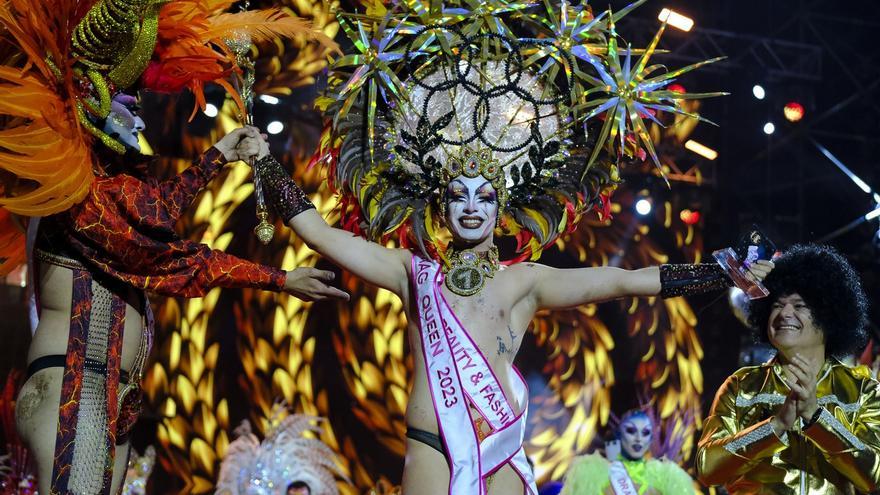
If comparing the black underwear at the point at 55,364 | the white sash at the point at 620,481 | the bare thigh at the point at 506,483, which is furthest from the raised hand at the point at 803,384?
the white sash at the point at 620,481

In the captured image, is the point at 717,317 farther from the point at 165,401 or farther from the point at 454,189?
the point at 454,189

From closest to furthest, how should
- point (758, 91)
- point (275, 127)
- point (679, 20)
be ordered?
1. point (275, 127)
2. point (679, 20)
3. point (758, 91)

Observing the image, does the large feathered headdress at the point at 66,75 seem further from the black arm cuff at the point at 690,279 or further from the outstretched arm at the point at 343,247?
the black arm cuff at the point at 690,279

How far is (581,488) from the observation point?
21.3 ft

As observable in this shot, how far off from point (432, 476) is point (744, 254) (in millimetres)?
1278

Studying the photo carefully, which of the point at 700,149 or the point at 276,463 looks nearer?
the point at 276,463

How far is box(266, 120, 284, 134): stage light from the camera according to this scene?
309 inches

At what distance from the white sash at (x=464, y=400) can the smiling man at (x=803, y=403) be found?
0.95m

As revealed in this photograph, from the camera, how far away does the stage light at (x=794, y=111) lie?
28.6 feet

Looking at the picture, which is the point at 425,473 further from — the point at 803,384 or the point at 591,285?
the point at 803,384

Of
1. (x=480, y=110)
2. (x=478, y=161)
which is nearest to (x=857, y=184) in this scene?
(x=480, y=110)

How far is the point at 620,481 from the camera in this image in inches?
255

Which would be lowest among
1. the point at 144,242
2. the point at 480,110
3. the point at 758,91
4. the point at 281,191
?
the point at 144,242

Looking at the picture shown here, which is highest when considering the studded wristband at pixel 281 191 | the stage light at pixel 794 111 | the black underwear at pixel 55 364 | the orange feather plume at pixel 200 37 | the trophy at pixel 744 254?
the stage light at pixel 794 111
